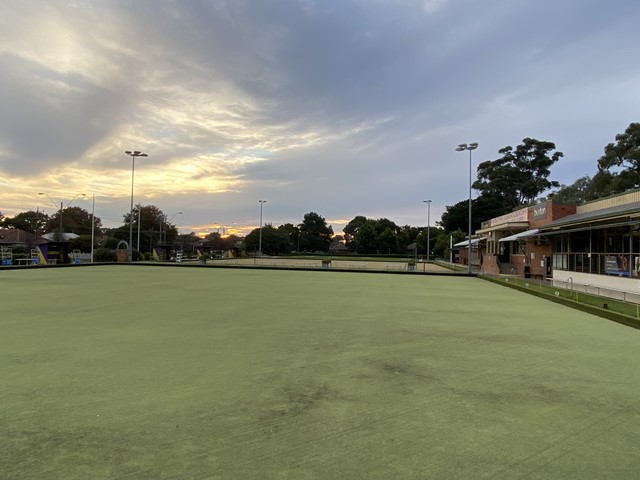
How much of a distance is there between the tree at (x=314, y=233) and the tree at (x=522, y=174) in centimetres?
5469

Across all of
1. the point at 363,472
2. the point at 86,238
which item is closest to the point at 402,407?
the point at 363,472

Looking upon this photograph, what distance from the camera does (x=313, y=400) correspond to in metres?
4.54

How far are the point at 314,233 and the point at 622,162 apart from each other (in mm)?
83908

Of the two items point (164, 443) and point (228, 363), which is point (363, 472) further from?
point (228, 363)

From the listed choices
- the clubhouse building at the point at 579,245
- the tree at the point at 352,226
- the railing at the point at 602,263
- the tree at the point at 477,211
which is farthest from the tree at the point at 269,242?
the railing at the point at 602,263

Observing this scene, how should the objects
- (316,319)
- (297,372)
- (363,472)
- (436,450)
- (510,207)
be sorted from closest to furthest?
(363,472)
(436,450)
(297,372)
(316,319)
(510,207)

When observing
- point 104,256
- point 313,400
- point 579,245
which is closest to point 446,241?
point 579,245

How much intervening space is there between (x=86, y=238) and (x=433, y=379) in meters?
75.9

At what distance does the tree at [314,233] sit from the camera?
121062 millimetres

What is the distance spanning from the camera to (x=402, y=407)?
438 cm

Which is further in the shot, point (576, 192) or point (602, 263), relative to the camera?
point (576, 192)

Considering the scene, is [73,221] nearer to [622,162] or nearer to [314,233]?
[314,233]

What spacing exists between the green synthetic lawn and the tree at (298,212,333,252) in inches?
4393

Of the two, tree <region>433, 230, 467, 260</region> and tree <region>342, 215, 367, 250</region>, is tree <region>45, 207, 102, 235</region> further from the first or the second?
tree <region>433, 230, 467, 260</region>
